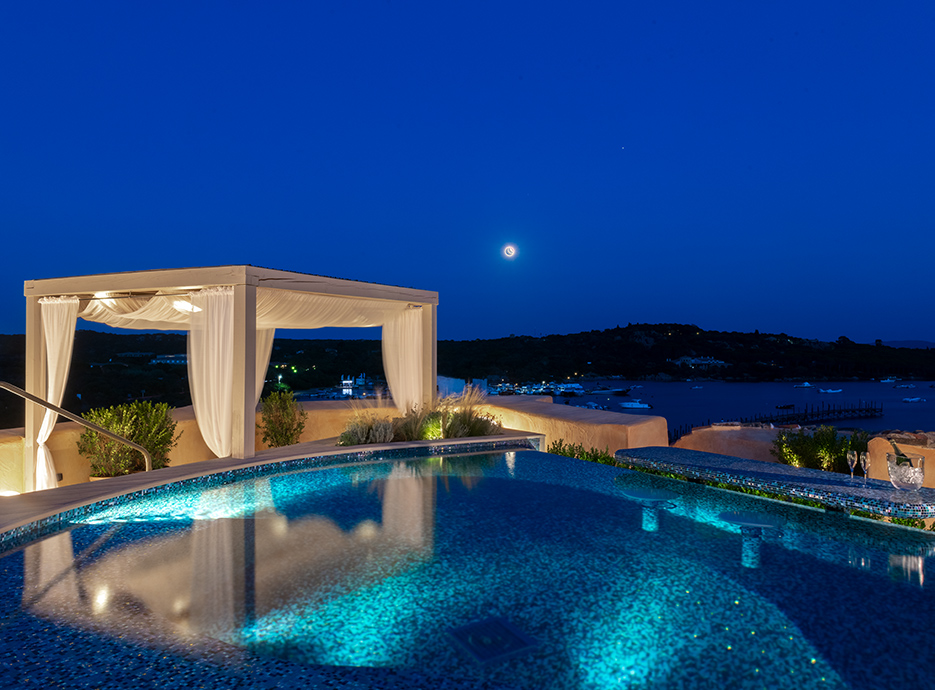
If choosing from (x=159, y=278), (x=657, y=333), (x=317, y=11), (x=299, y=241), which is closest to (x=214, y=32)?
(x=317, y=11)

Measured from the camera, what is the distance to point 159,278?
5703mm

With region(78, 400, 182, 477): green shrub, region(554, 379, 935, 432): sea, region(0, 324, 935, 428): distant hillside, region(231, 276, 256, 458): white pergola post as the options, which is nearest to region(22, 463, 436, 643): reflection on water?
region(231, 276, 256, 458): white pergola post

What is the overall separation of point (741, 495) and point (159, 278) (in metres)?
6.05

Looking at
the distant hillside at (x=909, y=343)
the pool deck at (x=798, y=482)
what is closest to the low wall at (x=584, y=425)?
the pool deck at (x=798, y=482)

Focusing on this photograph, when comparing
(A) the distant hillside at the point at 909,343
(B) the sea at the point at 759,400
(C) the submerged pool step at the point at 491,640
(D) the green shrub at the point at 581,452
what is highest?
(A) the distant hillside at the point at 909,343

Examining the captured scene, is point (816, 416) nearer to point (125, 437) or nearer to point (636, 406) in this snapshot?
point (636, 406)

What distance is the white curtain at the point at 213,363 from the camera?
18.4ft

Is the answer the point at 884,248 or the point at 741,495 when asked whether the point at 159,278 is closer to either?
the point at 741,495

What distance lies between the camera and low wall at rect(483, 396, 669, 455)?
6.38 meters

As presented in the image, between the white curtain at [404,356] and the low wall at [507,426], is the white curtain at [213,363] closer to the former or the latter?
the low wall at [507,426]

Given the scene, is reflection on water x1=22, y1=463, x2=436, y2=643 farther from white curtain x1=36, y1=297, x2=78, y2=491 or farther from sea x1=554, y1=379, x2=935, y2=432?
sea x1=554, y1=379, x2=935, y2=432

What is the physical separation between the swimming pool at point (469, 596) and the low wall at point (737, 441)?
4.03m

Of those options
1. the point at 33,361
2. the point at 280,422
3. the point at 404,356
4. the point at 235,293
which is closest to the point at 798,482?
the point at 404,356

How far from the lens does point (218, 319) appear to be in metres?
5.60
